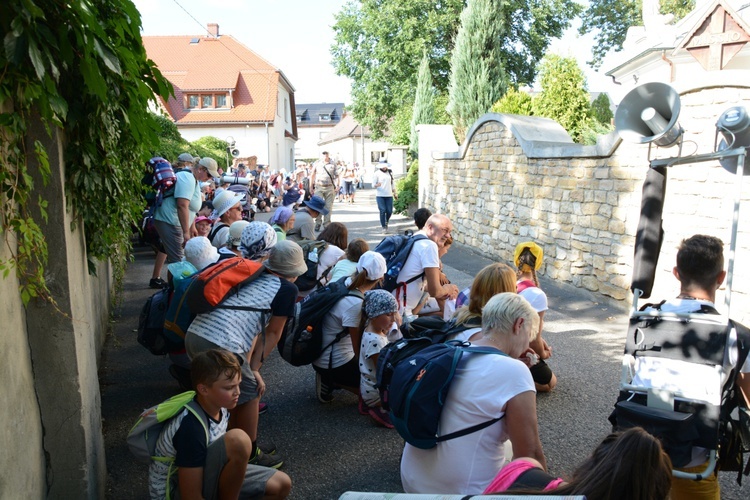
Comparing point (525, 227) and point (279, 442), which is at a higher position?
point (525, 227)

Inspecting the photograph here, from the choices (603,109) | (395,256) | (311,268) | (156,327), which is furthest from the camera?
(603,109)

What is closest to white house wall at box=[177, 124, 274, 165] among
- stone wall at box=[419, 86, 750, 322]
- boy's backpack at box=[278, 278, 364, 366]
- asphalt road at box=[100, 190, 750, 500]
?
stone wall at box=[419, 86, 750, 322]

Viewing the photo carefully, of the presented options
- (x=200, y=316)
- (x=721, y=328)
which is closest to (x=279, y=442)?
(x=200, y=316)

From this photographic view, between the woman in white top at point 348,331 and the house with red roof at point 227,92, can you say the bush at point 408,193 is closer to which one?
the woman in white top at point 348,331

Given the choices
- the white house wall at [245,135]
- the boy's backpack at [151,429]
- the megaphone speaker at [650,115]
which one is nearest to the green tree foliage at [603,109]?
the white house wall at [245,135]

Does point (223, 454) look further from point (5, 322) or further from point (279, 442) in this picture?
point (279, 442)

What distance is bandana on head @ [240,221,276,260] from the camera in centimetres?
420

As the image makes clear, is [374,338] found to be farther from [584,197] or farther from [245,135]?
[245,135]

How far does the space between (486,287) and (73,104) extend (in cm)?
Result: 254

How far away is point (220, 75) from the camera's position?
43781 millimetres

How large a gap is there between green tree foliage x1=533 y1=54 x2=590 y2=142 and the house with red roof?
1083 inches

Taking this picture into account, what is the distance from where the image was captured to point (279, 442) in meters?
4.41

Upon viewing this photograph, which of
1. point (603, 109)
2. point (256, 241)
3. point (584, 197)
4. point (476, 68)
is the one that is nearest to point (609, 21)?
point (603, 109)

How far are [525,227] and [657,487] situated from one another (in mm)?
9389
